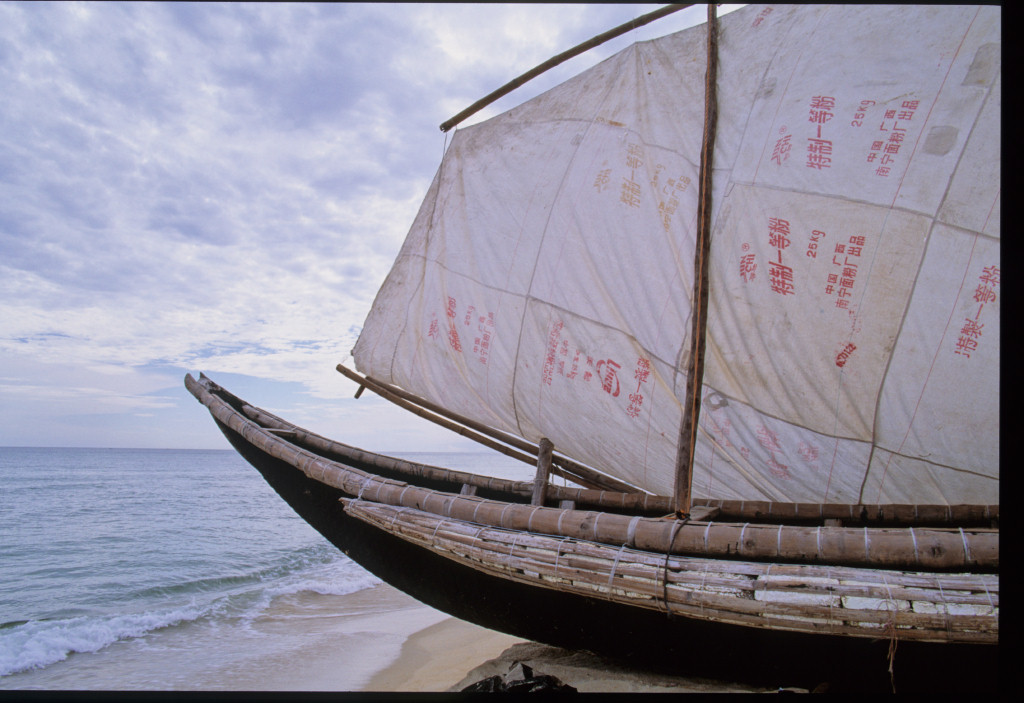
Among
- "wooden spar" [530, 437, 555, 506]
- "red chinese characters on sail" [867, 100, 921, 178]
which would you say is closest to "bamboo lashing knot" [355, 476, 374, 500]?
"wooden spar" [530, 437, 555, 506]

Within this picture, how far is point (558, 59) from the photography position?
4.84m

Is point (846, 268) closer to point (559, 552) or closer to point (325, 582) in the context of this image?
point (559, 552)

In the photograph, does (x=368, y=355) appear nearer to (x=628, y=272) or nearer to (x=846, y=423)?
(x=628, y=272)

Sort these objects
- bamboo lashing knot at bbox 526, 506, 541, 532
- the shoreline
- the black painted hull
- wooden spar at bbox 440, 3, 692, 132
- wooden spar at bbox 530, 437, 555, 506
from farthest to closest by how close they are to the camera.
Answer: the shoreline, wooden spar at bbox 440, 3, 692, 132, wooden spar at bbox 530, 437, 555, 506, bamboo lashing knot at bbox 526, 506, 541, 532, the black painted hull

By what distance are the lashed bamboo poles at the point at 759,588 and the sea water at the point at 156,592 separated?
4407mm

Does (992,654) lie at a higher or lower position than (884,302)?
lower

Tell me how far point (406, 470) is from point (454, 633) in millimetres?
3279

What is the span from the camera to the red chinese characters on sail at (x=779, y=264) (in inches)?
138

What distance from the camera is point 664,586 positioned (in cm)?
247

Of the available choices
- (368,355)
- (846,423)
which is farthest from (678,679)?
(368,355)

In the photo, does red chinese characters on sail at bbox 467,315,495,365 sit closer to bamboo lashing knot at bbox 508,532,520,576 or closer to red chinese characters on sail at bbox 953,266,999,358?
bamboo lashing knot at bbox 508,532,520,576

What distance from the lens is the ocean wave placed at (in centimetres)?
695

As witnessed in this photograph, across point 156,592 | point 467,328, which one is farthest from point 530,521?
point 156,592

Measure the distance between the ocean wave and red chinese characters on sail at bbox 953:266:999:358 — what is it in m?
9.63
